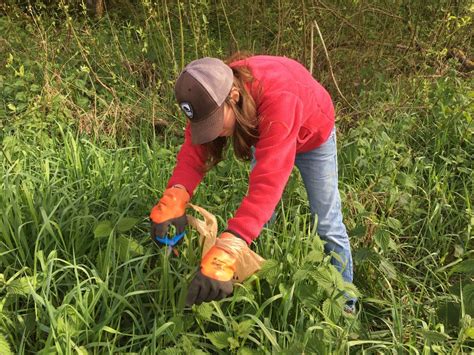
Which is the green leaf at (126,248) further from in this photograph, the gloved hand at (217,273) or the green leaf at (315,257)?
the green leaf at (315,257)

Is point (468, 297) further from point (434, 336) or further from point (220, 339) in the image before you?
point (220, 339)

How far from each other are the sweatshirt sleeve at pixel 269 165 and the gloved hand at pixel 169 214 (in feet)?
0.84

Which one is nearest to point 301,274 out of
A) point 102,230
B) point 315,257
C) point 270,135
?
point 315,257

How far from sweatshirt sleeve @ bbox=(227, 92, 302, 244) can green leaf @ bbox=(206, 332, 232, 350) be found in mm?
330

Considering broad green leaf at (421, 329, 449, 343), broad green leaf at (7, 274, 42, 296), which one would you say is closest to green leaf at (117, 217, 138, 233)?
broad green leaf at (7, 274, 42, 296)

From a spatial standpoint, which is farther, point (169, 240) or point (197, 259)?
point (197, 259)

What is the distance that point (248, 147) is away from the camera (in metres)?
1.60

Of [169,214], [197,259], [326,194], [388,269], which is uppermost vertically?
[169,214]

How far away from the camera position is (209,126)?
141 cm

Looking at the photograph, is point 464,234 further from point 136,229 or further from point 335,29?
point 335,29

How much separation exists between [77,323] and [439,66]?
137 inches

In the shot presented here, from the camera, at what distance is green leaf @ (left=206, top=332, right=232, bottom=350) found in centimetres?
147

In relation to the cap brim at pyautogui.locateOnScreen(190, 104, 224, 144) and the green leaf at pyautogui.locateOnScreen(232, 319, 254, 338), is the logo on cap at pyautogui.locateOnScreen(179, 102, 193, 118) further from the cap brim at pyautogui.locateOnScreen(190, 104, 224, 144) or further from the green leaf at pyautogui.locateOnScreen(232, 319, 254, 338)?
the green leaf at pyautogui.locateOnScreen(232, 319, 254, 338)

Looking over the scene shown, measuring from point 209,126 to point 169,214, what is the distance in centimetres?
40
